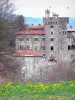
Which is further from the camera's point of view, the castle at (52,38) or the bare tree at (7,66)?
the castle at (52,38)

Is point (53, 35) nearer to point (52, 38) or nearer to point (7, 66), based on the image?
point (52, 38)

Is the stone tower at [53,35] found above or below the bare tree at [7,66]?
below

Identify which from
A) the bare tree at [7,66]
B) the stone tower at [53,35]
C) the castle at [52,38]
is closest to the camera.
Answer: the bare tree at [7,66]

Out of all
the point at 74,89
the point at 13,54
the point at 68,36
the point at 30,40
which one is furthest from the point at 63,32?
the point at 74,89

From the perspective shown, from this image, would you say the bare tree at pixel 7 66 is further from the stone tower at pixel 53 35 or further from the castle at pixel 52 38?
the stone tower at pixel 53 35

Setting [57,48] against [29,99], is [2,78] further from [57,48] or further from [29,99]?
[57,48]

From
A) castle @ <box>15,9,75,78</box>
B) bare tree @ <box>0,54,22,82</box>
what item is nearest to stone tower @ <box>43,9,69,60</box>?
castle @ <box>15,9,75,78</box>

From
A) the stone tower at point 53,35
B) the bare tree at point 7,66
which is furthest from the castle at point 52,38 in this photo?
the bare tree at point 7,66

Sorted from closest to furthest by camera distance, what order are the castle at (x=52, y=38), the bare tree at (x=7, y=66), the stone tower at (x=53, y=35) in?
the bare tree at (x=7, y=66) → the castle at (x=52, y=38) → the stone tower at (x=53, y=35)

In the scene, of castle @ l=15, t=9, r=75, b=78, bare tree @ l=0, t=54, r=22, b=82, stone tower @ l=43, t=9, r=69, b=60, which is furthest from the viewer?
Result: stone tower @ l=43, t=9, r=69, b=60

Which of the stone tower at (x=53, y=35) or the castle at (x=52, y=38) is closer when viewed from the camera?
the castle at (x=52, y=38)

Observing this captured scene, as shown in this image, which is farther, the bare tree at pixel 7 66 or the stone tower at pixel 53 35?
the stone tower at pixel 53 35

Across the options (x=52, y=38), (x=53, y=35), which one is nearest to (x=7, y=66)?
(x=52, y=38)

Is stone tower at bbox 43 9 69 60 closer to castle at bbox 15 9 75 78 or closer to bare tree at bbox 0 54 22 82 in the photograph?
castle at bbox 15 9 75 78
